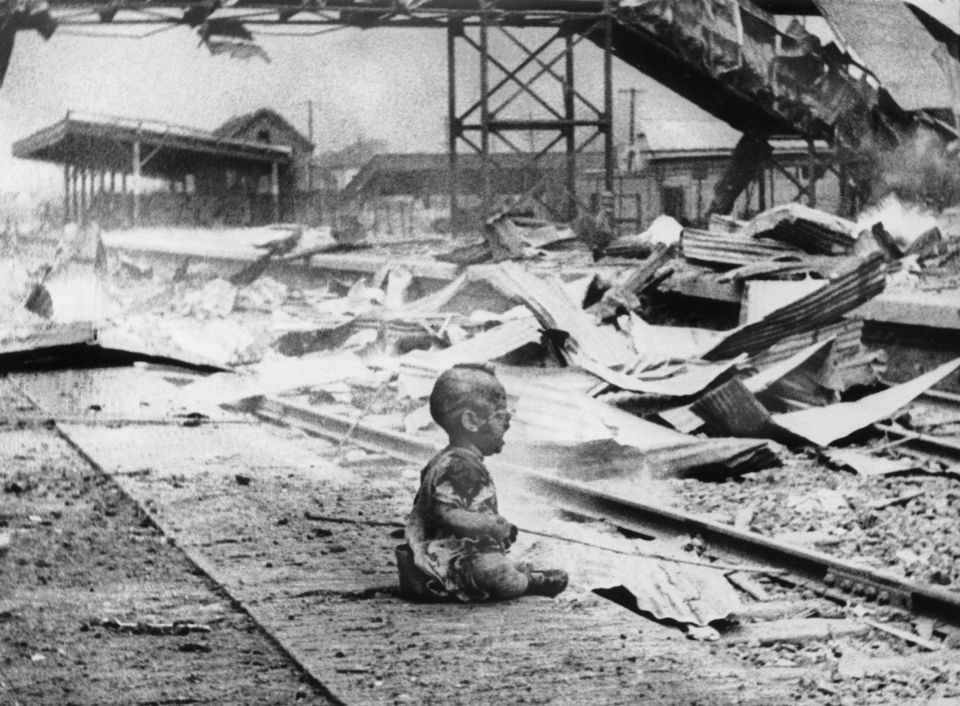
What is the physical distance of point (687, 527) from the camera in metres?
5.29

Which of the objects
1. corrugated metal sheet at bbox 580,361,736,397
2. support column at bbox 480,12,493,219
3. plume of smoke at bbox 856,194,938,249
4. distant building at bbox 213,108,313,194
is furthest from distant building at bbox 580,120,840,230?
corrugated metal sheet at bbox 580,361,736,397

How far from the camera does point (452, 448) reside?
3.76m

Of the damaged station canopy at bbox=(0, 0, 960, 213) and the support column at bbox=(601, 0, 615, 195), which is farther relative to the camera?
the support column at bbox=(601, 0, 615, 195)

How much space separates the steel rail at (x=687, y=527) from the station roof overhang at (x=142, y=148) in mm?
9145

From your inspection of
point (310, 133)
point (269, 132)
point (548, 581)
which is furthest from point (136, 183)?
point (548, 581)

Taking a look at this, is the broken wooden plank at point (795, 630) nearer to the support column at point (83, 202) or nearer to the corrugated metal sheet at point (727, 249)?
the corrugated metal sheet at point (727, 249)

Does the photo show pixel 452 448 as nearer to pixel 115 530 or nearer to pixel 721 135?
pixel 115 530

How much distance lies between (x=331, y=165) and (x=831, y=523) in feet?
55.3

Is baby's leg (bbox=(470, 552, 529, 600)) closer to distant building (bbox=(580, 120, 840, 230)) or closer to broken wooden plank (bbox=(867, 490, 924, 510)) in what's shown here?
broken wooden plank (bbox=(867, 490, 924, 510))

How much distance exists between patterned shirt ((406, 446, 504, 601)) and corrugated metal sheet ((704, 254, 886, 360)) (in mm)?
5023

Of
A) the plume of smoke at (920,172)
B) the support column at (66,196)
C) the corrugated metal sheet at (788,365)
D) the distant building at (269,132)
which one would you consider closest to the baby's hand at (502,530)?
the corrugated metal sheet at (788,365)

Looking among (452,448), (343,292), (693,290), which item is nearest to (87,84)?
(343,292)

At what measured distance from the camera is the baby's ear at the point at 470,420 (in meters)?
3.70

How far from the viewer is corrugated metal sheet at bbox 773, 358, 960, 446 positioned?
7.44 m
